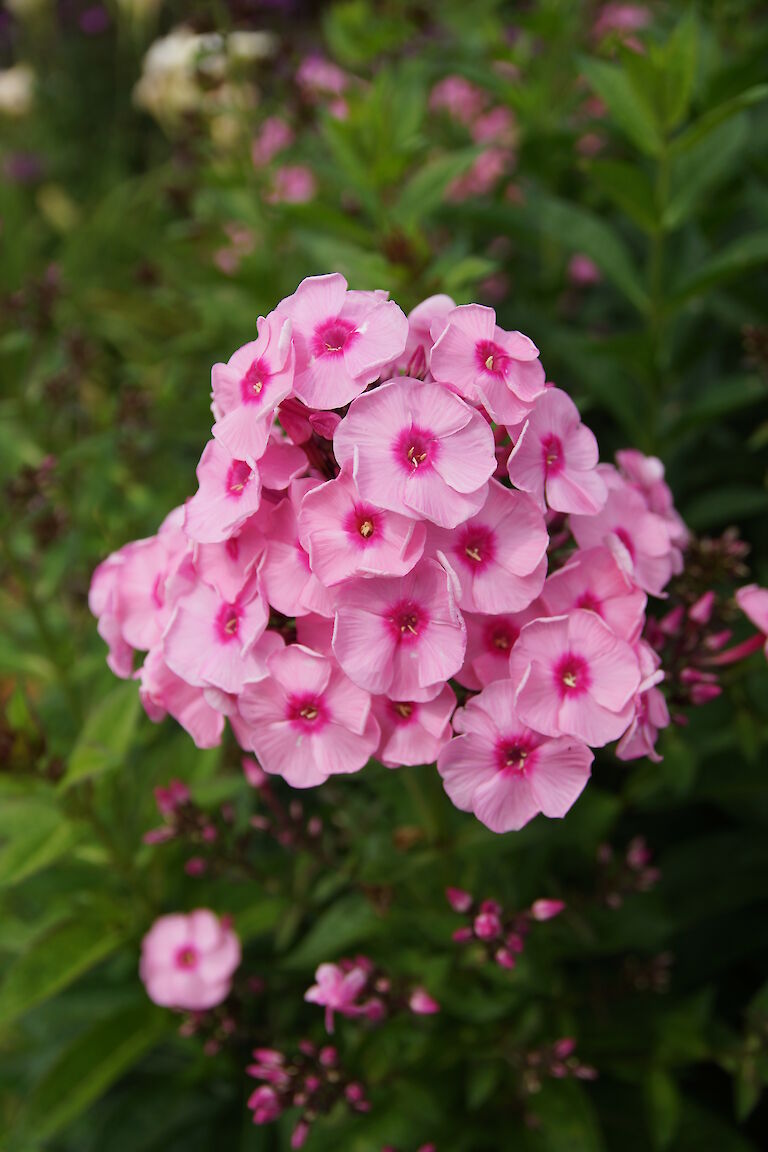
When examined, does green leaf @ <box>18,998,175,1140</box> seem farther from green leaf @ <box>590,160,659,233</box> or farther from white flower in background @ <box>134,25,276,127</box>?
white flower in background @ <box>134,25,276,127</box>

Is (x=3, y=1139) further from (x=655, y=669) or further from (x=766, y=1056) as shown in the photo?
(x=655, y=669)

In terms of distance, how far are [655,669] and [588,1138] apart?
31.6 inches

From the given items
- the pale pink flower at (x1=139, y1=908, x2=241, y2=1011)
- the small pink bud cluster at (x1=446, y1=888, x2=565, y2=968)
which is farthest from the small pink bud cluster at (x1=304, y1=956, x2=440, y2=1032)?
the pale pink flower at (x1=139, y1=908, x2=241, y2=1011)

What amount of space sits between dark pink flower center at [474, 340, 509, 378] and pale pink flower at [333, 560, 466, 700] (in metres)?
0.19

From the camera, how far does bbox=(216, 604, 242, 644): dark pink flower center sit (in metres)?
0.98

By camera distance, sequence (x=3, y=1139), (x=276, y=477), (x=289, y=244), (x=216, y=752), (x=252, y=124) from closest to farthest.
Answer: (x=276, y=477) < (x=3, y=1139) < (x=216, y=752) < (x=252, y=124) < (x=289, y=244)

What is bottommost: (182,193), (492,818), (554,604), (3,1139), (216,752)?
(3,1139)

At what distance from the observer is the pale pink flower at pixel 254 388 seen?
2.99 feet

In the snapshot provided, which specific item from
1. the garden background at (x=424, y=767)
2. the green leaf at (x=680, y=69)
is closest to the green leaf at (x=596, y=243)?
the garden background at (x=424, y=767)

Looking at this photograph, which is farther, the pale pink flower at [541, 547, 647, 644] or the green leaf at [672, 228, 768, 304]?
the green leaf at [672, 228, 768, 304]

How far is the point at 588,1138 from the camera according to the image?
1.39 meters

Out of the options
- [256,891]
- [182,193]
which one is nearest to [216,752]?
[256,891]

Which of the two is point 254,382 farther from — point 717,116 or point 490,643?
point 717,116

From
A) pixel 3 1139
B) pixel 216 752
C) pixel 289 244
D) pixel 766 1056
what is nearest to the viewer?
pixel 766 1056
